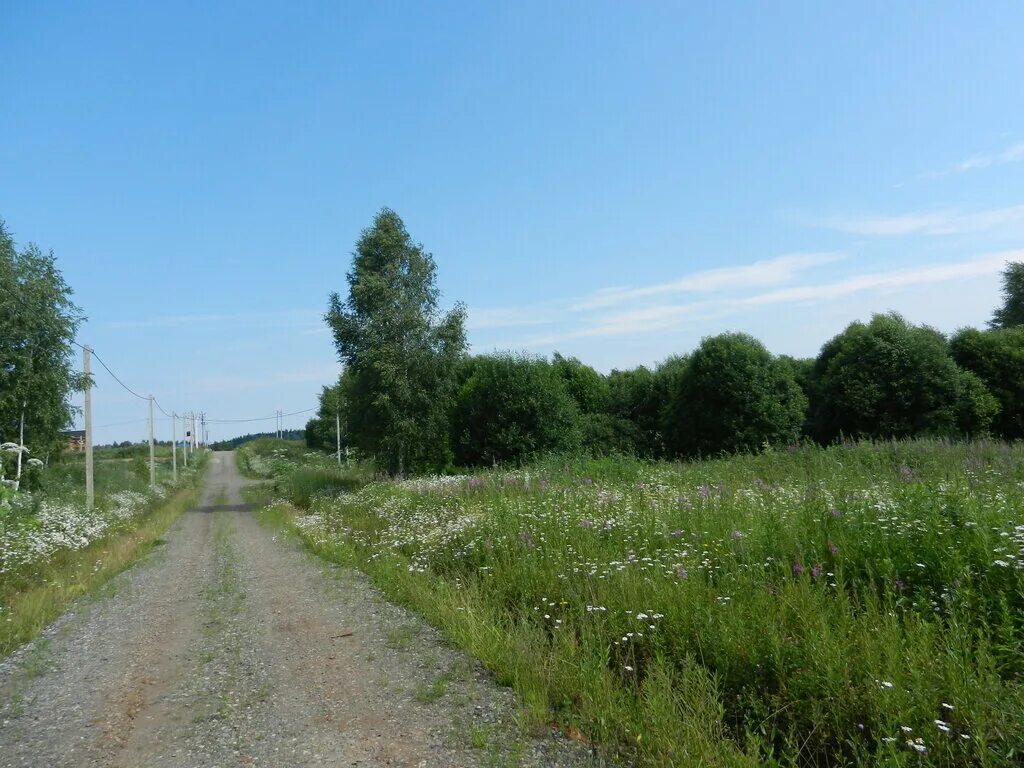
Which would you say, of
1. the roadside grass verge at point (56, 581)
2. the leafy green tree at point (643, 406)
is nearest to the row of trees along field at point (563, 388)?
the leafy green tree at point (643, 406)

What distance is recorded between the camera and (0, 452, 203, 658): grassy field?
8.23m

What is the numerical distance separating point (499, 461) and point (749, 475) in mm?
16533

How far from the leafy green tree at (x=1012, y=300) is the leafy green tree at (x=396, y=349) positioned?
126 ft

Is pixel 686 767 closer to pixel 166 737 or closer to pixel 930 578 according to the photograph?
pixel 930 578

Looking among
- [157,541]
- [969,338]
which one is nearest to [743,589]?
[157,541]

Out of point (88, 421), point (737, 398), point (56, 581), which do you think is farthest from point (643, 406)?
point (56, 581)

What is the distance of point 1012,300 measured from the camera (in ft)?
156

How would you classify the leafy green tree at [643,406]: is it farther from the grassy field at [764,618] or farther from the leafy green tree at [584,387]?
the grassy field at [764,618]

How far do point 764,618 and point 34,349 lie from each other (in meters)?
24.1

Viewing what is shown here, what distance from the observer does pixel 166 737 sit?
15.1ft

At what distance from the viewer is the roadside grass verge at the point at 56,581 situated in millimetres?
7820

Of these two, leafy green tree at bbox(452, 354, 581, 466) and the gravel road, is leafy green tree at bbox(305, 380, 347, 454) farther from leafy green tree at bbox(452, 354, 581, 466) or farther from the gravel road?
the gravel road

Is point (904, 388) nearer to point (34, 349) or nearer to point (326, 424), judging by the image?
point (34, 349)

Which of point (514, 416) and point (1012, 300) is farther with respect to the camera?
point (1012, 300)
